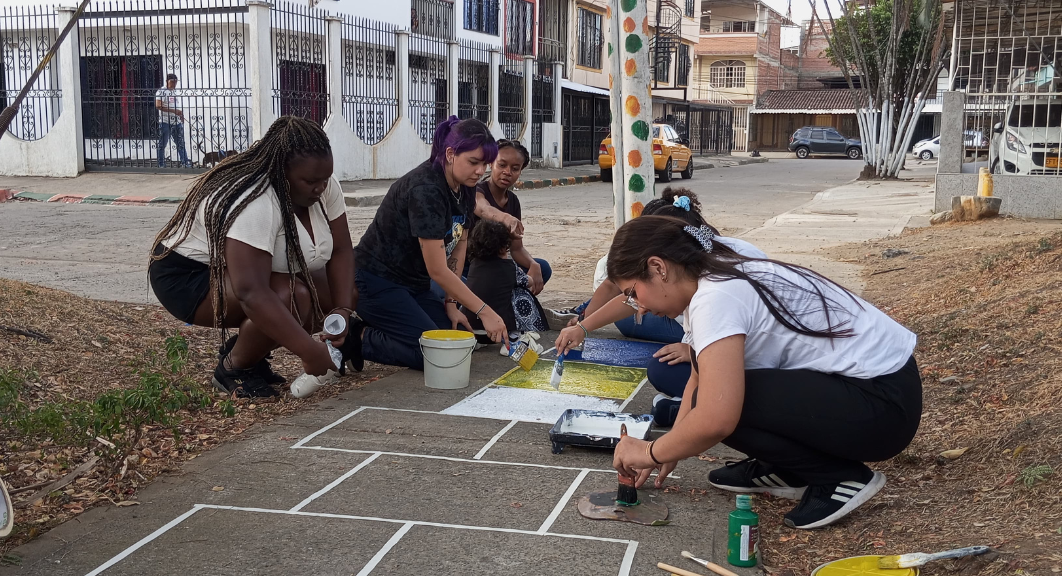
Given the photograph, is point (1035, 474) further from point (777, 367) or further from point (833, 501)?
point (777, 367)

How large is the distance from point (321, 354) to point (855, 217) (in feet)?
35.0

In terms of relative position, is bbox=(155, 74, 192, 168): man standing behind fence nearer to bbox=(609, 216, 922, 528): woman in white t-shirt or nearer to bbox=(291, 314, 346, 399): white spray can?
bbox=(291, 314, 346, 399): white spray can

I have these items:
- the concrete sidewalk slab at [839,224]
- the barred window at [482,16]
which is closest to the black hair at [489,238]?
the concrete sidewalk slab at [839,224]

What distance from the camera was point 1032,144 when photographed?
11.7m

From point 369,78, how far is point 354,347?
47.0ft

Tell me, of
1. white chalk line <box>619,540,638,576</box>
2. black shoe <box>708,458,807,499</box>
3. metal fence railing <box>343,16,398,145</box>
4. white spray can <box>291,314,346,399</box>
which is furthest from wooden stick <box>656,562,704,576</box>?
metal fence railing <box>343,16,398,145</box>

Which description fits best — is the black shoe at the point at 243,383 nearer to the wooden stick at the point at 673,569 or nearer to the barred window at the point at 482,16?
the wooden stick at the point at 673,569

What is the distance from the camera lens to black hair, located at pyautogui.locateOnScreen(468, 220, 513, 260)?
5.11 meters

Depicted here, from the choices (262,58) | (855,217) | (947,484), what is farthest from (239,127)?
(947,484)

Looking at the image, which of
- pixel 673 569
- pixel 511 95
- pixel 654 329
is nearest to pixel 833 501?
pixel 673 569

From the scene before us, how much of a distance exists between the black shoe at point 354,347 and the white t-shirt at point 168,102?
528 inches

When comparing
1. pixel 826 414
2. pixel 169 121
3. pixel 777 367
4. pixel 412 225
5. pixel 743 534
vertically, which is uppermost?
pixel 169 121

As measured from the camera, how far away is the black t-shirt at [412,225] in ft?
14.3

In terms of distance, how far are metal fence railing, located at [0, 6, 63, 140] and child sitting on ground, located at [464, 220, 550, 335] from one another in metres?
14.3
